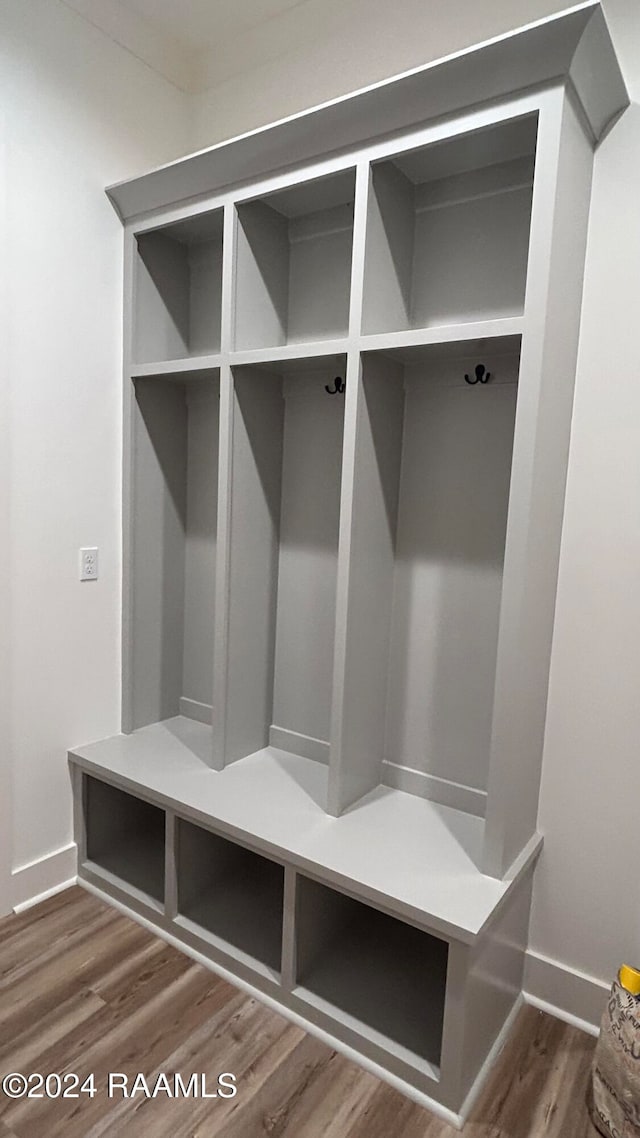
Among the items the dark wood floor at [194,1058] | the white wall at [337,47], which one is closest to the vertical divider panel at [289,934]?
the dark wood floor at [194,1058]

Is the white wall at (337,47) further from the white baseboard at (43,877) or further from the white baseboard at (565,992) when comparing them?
the white baseboard at (43,877)

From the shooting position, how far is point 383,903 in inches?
60.5

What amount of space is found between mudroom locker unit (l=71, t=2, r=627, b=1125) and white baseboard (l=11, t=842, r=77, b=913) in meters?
0.06

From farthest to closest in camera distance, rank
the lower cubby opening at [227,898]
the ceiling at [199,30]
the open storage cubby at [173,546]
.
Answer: the open storage cubby at [173,546]
the ceiling at [199,30]
the lower cubby opening at [227,898]

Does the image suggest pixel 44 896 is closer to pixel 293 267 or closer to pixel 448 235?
pixel 293 267

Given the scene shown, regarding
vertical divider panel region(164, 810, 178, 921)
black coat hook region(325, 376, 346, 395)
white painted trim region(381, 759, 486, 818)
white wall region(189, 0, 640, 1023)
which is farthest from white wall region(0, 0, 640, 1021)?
black coat hook region(325, 376, 346, 395)

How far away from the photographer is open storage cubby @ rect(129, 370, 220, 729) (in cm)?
240

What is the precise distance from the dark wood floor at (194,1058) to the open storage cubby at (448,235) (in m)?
1.89

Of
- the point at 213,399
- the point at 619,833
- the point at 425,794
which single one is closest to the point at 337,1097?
the point at 425,794

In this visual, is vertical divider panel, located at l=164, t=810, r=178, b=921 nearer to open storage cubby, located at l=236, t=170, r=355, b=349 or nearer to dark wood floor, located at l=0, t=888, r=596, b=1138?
dark wood floor, located at l=0, t=888, r=596, b=1138

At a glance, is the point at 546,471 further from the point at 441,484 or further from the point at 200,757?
the point at 200,757

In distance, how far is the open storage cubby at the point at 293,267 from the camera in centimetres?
204

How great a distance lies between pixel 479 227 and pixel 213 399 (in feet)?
3.62

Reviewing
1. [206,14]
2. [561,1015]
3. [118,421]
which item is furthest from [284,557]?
[206,14]
